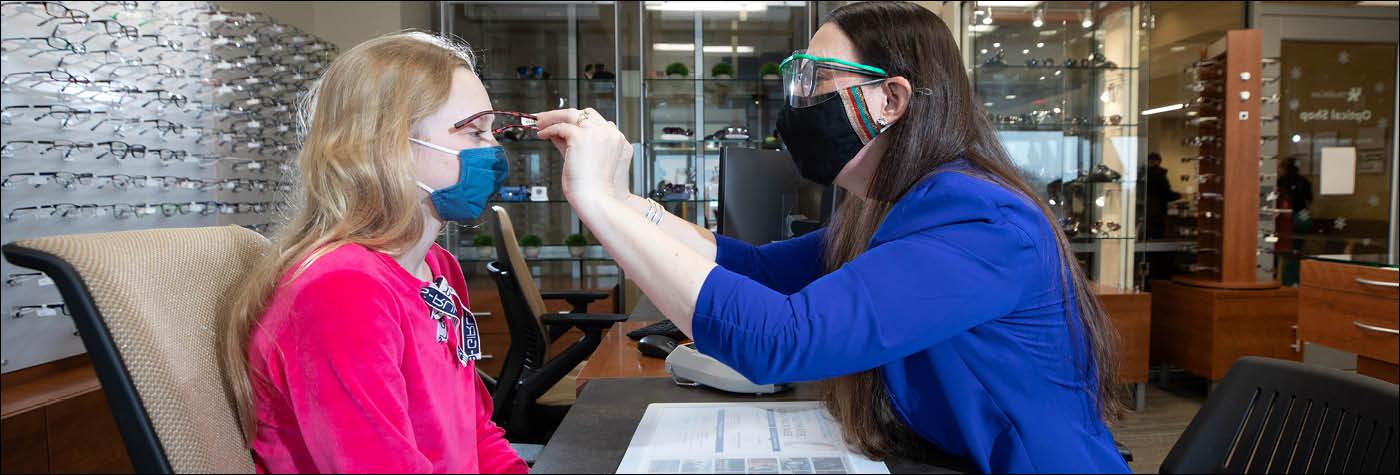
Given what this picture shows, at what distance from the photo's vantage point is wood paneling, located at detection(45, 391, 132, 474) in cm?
229

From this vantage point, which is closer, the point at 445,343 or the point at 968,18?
the point at 445,343

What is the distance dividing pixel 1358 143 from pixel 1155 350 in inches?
82.9

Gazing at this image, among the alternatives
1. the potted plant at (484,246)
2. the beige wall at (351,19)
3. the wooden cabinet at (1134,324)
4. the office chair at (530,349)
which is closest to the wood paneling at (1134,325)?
the wooden cabinet at (1134,324)

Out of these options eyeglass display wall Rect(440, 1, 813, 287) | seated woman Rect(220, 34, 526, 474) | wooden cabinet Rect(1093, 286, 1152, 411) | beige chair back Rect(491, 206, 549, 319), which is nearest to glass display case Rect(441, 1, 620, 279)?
eyeglass display wall Rect(440, 1, 813, 287)

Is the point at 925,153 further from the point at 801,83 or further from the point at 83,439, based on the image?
the point at 83,439

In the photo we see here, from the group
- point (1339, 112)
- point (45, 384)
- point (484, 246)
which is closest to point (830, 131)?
point (45, 384)

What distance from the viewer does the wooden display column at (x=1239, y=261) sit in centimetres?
403

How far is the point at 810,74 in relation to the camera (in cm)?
124

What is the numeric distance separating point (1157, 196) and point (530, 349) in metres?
3.99

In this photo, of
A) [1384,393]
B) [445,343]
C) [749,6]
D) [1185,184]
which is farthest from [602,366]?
[1185,184]

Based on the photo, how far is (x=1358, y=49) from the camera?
5.02 meters

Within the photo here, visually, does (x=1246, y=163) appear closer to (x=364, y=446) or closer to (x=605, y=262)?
(x=605, y=262)

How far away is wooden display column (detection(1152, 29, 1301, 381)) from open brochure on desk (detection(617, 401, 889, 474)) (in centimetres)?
382

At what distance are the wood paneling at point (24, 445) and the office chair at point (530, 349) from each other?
1.29 m
